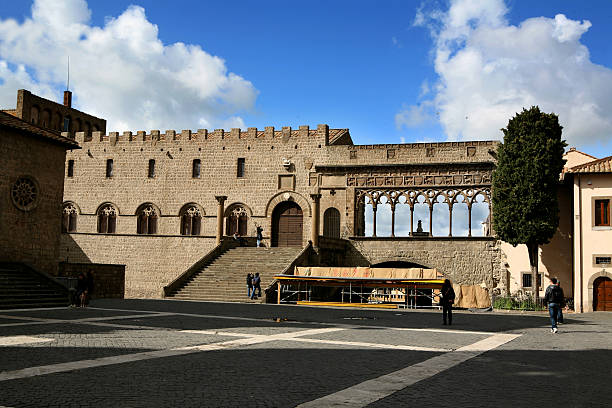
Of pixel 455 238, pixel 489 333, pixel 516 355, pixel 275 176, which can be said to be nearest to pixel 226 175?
pixel 275 176

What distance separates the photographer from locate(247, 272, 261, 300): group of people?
2734cm

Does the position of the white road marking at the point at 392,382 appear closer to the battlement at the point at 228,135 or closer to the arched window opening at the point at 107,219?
the battlement at the point at 228,135

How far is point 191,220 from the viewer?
40500mm

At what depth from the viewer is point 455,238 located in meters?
34.3

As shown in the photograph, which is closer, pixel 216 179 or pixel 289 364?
pixel 289 364

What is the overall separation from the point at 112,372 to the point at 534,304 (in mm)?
24256

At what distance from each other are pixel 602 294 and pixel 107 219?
31455mm

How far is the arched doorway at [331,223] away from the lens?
37094 millimetres

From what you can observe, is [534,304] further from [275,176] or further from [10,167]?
[10,167]

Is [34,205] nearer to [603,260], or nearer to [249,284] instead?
[249,284]

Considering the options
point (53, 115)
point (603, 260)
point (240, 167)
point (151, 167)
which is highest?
point (53, 115)

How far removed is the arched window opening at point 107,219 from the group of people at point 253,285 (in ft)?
58.6

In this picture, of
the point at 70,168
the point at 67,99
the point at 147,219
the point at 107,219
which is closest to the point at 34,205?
the point at 147,219

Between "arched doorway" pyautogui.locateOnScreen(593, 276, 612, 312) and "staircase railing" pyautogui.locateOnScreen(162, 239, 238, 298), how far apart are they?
19.2m
